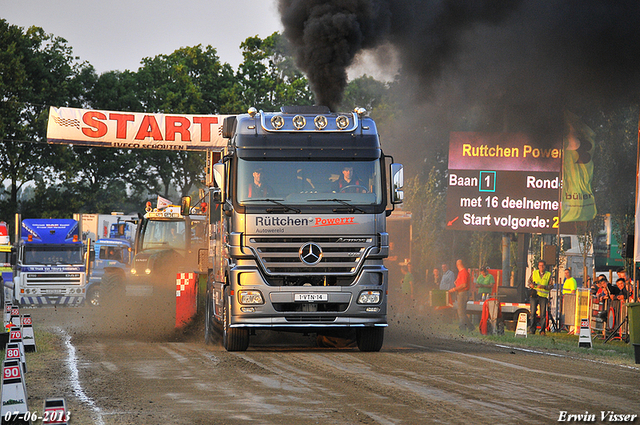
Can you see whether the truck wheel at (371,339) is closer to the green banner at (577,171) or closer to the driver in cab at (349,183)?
the driver in cab at (349,183)

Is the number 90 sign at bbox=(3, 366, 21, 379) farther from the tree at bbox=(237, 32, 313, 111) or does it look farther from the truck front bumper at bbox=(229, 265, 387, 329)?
the tree at bbox=(237, 32, 313, 111)

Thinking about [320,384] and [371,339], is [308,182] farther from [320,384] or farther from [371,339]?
[320,384]

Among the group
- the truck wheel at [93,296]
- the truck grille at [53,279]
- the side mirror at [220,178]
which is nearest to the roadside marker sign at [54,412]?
the side mirror at [220,178]

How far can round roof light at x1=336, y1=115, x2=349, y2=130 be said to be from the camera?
13.5 metres

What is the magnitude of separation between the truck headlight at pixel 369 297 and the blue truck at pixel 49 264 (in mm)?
22093

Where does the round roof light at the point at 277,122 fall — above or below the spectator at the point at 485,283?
above

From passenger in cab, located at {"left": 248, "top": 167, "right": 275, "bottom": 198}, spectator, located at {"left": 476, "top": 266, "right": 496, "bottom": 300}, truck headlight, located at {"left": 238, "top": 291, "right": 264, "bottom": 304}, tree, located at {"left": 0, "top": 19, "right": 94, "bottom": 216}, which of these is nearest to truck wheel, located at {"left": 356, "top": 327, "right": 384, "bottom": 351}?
truck headlight, located at {"left": 238, "top": 291, "right": 264, "bottom": 304}

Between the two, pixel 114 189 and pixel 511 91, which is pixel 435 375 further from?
pixel 114 189

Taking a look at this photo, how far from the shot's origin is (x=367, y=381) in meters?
10.6

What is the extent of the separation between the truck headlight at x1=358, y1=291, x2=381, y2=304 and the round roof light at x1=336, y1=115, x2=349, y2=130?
8.35 ft

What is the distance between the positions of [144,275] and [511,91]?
11.8 m

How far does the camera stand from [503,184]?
2412 cm

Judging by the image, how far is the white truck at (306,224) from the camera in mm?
12984

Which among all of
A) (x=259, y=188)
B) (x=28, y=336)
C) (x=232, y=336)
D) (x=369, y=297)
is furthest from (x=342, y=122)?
(x=28, y=336)
